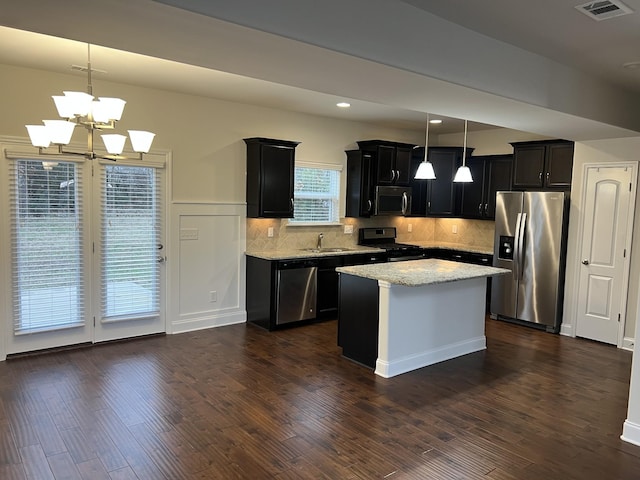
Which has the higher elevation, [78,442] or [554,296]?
[554,296]

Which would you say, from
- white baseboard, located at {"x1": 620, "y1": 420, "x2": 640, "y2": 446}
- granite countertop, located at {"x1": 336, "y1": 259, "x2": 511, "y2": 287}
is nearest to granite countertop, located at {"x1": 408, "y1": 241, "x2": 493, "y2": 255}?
granite countertop, located at {"x1": 336, "y1": 259, "x2": 511, "y2": 287}

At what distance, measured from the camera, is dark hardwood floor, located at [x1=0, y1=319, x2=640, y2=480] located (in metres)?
2.80

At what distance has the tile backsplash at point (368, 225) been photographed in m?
6.14

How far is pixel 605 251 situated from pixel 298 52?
15.1 ft

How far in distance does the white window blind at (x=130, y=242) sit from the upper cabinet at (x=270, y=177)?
1.14m

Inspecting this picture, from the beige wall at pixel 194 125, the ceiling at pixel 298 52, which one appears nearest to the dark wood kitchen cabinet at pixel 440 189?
the beige wall at pixel 194 125

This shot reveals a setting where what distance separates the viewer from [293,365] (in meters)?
4.49

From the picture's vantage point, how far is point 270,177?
5.79 metres

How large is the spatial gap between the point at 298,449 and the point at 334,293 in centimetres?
329

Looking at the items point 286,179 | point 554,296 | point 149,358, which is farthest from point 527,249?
point 149,358

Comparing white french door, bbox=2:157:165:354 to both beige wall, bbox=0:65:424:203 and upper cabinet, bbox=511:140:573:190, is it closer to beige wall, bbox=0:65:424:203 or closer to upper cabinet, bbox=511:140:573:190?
beige wall, bbox=0:65:424:203

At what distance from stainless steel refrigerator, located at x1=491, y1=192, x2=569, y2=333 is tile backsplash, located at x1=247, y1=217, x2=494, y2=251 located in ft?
3.89

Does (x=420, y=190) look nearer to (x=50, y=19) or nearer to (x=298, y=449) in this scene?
(x=298, y=449)

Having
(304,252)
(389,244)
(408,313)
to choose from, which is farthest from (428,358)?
(389,244)
